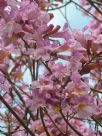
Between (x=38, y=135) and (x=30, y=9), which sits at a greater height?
(x=30, y=9)

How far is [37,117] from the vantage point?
2000 mm

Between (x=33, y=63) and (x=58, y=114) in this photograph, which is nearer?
(x=58, y=114)

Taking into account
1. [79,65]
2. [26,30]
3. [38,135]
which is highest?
[26,30]

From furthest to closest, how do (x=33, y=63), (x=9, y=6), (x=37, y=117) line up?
(x=37, y=117)
(x=33, y=63)
(x=9, y=6)

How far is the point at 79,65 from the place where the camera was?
1.60 m

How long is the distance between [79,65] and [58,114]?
0.22 metres

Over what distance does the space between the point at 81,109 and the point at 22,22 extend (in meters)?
0.40

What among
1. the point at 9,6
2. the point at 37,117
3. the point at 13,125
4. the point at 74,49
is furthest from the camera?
the point at 13,125

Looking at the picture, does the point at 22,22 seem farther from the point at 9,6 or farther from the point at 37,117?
the point at 37,117

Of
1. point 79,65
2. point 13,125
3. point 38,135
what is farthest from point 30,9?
point 13,125

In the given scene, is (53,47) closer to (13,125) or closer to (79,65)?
A: (79,65)

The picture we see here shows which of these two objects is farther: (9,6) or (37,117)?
(37,117)

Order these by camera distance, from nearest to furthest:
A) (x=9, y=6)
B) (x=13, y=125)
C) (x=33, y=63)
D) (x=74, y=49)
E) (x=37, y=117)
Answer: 1. (x=9, y=6)
2. (x=74, y=49)
3. (x=33, y=63)
4. (x=37, y=117)
5. (x=13, y=125)

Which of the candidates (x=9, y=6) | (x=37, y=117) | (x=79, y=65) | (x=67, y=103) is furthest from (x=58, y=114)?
(x=9, y=6)
